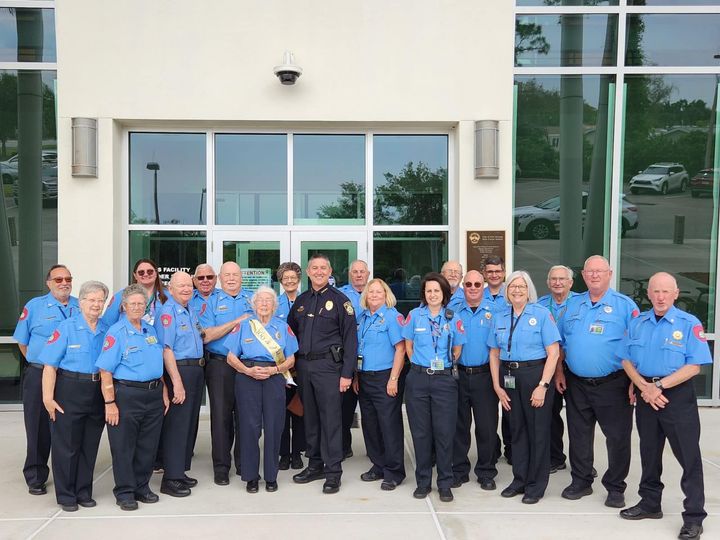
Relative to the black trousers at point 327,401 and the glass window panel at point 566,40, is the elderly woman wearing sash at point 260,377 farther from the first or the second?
the glass window panel at point 566,40

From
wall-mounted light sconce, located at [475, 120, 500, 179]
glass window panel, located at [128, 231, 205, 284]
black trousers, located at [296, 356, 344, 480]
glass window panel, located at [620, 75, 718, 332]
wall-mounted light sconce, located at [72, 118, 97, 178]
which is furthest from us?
glass window panel, located at [620, 75, 718, 332]

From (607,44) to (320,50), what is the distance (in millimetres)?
3426

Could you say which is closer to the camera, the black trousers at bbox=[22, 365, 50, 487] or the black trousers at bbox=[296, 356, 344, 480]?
the black trousers at bbox=[22, 365, 50, 487]

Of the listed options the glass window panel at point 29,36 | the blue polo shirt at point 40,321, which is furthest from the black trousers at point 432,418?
the glass window panel at point 29,36

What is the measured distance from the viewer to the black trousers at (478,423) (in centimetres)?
520

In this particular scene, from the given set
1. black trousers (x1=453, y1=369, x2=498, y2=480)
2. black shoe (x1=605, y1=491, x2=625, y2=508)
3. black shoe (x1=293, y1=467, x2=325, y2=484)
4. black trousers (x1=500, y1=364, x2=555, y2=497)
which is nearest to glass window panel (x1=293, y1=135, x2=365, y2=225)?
black trousers (x1=453, y1=369, x2=498, y2=480)

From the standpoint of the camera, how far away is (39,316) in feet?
16.8

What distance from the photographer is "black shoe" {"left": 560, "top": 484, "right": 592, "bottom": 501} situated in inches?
195

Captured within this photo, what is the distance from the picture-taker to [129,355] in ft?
14.9

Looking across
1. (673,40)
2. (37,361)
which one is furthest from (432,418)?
(673,40)

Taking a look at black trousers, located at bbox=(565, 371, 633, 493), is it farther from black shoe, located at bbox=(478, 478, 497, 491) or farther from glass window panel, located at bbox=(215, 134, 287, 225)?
glass window panel, located at bbox=(215, 134, 287, 225)

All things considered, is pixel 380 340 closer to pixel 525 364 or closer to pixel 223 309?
pixel 525 364

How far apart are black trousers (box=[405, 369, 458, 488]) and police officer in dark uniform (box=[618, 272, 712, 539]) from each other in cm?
129

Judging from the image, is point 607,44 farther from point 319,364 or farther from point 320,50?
point 319,364
